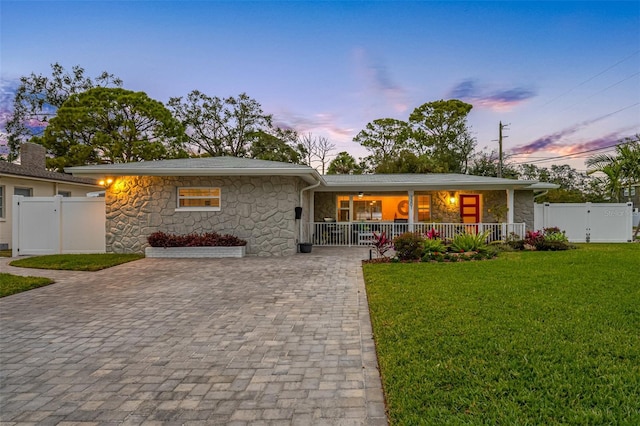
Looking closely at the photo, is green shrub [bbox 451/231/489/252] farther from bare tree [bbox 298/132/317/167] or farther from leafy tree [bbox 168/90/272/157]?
leafy tree [bbox 168/90/272/157]

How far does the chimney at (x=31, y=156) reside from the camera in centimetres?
1527

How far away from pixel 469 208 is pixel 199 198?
36.6 feet

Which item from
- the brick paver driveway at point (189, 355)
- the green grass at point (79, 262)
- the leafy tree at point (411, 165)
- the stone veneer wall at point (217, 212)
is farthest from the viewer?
the leafy tree at point (411, 165)

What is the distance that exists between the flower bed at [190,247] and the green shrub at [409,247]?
15.0 feet

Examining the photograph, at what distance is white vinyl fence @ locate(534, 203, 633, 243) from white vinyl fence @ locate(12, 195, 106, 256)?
1616 cm

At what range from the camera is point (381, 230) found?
13.1 meters

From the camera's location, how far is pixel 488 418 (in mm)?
2135

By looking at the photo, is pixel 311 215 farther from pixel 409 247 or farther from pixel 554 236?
pixel 554 236

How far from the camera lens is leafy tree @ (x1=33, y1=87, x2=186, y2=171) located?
20.2 meters

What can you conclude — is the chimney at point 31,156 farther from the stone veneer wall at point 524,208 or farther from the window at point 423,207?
the stone veneer wall at point 524,208

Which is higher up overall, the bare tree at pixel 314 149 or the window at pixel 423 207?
the bare tree at pixel 314 149

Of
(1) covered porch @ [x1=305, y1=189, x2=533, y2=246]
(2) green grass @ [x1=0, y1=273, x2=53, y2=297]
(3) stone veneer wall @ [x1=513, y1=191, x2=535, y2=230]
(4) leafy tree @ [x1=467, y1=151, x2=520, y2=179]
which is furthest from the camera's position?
(4) leafy tree @ [x1=467, y1=151, x2=520, y2=179]

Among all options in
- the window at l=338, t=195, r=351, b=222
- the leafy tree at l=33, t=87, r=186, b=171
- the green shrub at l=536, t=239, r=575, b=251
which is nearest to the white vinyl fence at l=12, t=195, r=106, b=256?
the window at l=338, t=195, r=351, b=222

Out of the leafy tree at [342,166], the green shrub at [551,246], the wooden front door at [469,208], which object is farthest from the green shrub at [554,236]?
the leafy tree at [342,166]
